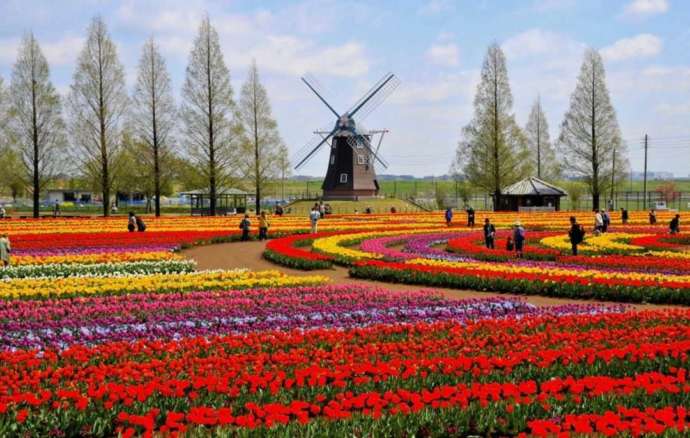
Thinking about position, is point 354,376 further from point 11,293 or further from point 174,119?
point 174,119

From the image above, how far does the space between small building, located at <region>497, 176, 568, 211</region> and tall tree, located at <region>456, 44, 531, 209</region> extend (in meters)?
0.83

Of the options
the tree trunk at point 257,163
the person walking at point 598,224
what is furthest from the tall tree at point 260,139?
the person walking at point 598,224

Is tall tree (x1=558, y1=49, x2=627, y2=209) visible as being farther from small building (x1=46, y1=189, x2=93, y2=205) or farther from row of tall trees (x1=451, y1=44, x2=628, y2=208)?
small building (x1=46, y1=189, x2=93, y2=205)

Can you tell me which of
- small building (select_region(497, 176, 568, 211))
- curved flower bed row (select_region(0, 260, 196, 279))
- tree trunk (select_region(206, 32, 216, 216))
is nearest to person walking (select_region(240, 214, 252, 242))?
curved flower bed row (select_region(0, 260, 196, 279))

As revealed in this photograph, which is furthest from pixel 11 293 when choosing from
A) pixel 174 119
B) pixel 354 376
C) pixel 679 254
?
pixel 174 119

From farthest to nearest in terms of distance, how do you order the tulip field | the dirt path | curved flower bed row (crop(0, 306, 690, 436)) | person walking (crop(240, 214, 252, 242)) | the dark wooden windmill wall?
1. the dark wooden windmill wall
2. person walking (crop(240, 214, 252, 242))
3. the dirt path
4. the tulip field
5. curved flower bed row (crop(0, 306, 690, 436))

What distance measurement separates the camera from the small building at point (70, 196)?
10200 centimetres

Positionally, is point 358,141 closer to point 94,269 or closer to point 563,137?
point 563,137

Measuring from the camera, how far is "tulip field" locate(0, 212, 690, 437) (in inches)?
Result: 258

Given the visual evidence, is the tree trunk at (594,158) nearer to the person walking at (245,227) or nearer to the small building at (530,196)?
the small building at (530,196)

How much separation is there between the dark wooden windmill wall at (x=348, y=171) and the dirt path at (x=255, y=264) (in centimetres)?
3739

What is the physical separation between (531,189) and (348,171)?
15.4m

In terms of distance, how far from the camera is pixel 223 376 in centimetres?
820

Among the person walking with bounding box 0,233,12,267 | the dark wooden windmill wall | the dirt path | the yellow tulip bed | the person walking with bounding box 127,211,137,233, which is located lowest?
the dirt path
